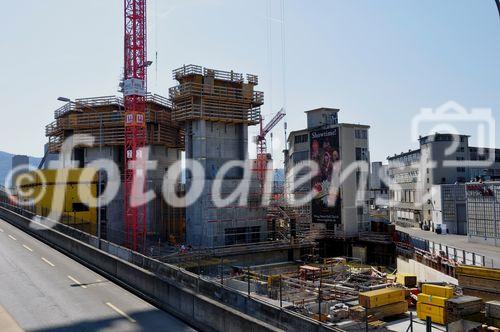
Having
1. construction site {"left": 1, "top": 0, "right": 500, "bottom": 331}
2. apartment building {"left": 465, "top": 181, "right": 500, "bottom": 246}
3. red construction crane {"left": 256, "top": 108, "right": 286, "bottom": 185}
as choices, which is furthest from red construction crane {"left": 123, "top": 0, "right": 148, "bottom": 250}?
apartment building {"left": 465, "top": 181, "right": 500, "bottom": 246}

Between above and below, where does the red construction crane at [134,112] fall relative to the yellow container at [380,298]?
above

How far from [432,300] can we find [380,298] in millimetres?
3237

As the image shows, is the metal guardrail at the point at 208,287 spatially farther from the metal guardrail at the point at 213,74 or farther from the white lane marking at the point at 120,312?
the metal guardrail at the point at 213,74

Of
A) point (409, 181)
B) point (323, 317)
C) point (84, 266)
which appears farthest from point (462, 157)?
point (84, 266)

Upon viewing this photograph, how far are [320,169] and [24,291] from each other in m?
48.4

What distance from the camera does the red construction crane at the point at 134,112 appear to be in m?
53.8

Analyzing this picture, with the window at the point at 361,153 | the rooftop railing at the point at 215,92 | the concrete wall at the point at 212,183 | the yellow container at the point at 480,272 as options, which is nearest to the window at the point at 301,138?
the window at the point at 361,153

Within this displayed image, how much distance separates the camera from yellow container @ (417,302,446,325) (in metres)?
26.4

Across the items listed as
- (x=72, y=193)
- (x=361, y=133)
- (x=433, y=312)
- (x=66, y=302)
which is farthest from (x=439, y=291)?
(x=72, y=193)

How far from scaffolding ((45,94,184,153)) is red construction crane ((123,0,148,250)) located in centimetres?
342

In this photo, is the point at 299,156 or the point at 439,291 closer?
the point at 439,291

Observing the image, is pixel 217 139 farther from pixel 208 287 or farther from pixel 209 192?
pixel 208 287

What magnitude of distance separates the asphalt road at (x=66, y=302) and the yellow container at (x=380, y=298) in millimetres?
14771

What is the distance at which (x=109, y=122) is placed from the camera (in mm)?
58750
